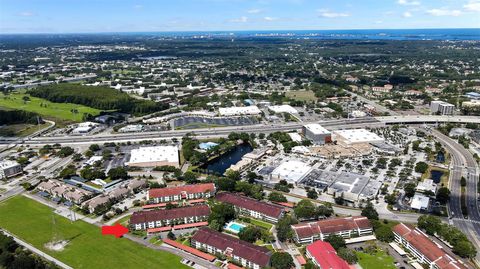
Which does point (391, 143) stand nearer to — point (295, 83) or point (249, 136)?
point (249, 136)

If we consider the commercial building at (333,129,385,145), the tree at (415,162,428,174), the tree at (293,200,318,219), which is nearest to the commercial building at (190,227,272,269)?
the tree at (293,200,318,219)

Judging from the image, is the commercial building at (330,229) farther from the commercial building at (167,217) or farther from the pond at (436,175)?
the pond at (436,175)

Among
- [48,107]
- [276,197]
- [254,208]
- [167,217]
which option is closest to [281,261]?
[254,208]

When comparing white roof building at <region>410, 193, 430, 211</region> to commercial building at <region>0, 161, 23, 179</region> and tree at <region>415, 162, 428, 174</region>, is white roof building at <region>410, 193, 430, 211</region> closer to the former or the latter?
tree at <region>415, 162, 428, 174</region>

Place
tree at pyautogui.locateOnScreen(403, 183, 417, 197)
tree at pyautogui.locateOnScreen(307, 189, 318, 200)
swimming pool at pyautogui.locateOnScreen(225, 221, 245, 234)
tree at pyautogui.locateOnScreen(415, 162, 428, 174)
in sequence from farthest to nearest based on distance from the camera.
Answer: tree at pyautogui.locateOnScreen(415, 162, 428, 174)
tree at pyautogui.locateOnScreen(307, 189, 318, 200)
tree at pyautogui.locateOnScreen(403, 183, 417, 197)
swimming pool at pyautogui.locateOnScreen(225, 221, 245, 234)

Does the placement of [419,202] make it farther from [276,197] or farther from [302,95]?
[302,95]
